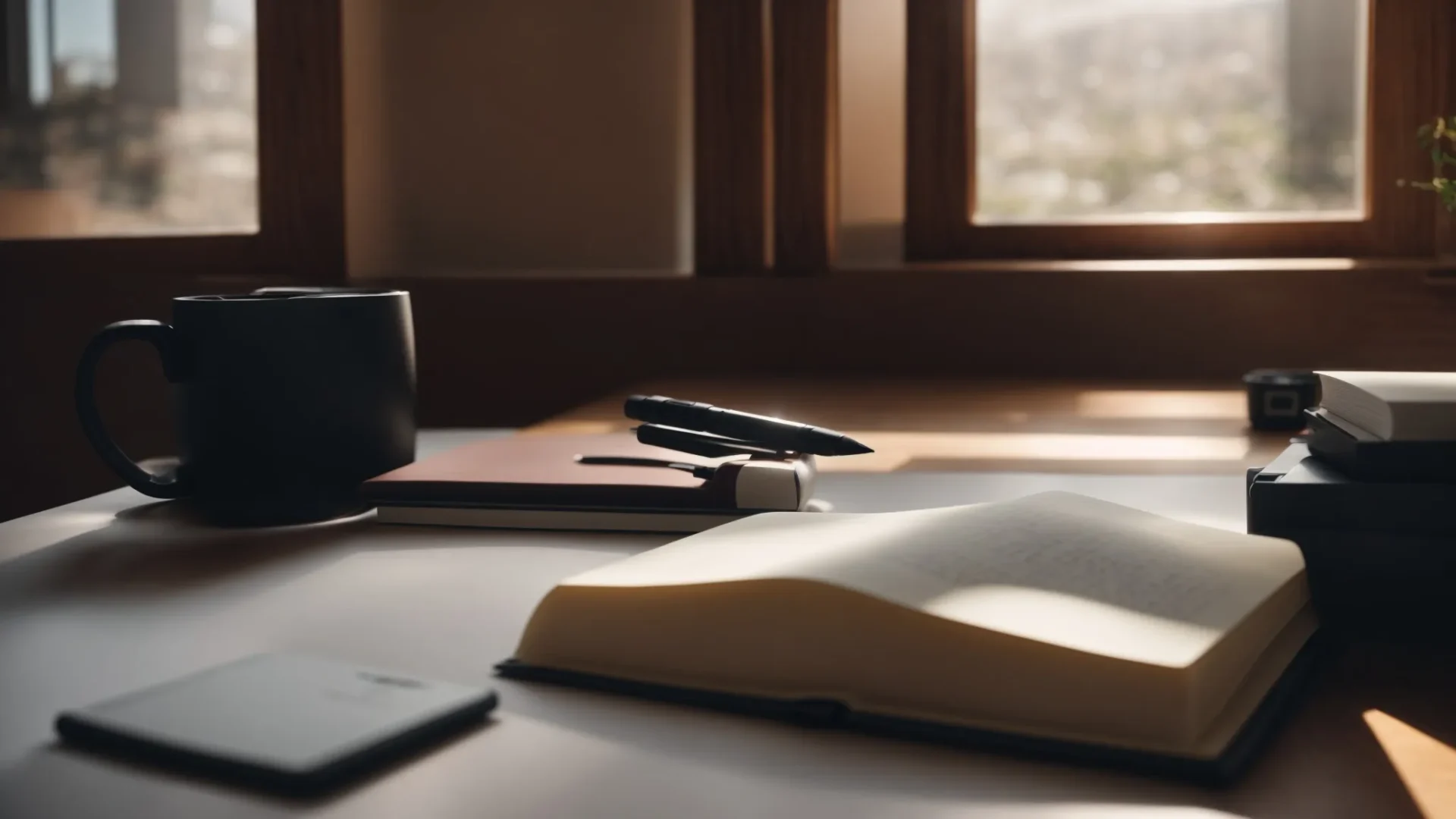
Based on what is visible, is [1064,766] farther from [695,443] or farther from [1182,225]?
[1182,225]

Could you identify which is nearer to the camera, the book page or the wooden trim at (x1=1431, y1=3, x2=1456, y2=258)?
the book page

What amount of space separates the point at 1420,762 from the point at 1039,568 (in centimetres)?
12

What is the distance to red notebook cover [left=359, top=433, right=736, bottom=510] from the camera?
0.68m

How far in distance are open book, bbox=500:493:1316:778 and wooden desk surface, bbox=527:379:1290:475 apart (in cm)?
40

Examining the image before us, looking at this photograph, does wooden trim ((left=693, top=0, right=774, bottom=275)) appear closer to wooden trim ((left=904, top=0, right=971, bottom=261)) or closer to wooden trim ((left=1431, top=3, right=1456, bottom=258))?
wooden trim ((left=904, top=0, right=971, bottom=261))

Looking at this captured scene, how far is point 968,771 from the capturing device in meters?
0.36

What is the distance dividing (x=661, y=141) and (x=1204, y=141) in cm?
70

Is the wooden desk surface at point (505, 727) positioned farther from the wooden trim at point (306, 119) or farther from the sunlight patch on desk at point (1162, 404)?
the wooden trim at point (306, 119)

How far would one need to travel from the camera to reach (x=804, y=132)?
5.50 feet

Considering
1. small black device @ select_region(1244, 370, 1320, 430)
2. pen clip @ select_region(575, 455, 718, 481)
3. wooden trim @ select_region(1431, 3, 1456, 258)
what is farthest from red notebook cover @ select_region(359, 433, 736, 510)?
wooden trim @ select_region(1431, 3, 1456, 258)

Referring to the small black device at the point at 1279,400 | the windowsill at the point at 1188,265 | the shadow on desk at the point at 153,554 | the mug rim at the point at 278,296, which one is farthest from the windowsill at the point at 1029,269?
the shadow on desk at the point at 153,554

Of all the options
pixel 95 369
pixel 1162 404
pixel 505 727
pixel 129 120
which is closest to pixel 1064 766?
Result: pixel 505 727

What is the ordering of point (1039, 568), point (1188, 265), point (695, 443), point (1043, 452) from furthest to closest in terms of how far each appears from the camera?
point (1188, 265), point (1043, 452), point (695, 443), point (1039, 568)

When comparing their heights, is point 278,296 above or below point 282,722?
above
